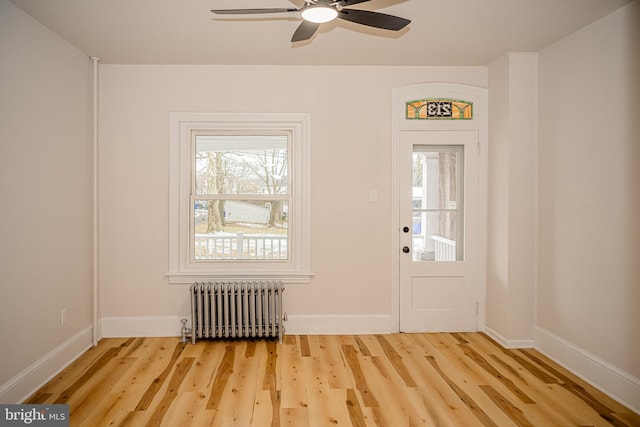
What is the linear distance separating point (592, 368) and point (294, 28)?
11.3 ft

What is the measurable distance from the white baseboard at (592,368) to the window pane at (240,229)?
254cm

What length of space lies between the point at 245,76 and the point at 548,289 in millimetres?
3452

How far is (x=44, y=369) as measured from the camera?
3.01 meters

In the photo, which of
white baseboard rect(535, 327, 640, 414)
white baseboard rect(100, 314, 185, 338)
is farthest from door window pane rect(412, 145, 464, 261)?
white baseboard rect(100, 314, 185, 338)

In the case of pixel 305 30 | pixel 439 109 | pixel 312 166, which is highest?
pixel 305 30

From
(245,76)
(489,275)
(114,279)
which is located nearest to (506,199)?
(489,275)

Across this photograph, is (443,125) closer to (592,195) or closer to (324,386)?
(592,195)

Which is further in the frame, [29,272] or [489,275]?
[489,275]

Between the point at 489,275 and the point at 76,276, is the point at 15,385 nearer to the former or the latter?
the point at 76,276

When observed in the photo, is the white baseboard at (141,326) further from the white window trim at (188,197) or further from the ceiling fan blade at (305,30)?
the ceiling fan blade at (305,30)

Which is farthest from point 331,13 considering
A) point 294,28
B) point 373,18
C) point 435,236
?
point 435,236

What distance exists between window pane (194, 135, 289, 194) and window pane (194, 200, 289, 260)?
14 cm

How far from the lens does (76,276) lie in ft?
11.6

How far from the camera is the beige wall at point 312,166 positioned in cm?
395
